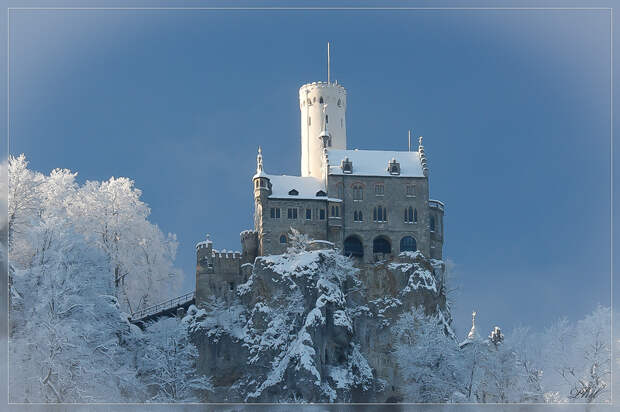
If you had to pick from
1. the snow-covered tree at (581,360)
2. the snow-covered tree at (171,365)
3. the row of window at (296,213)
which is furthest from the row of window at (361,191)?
the snow-covered tree at (581,360)

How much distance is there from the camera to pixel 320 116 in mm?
143500

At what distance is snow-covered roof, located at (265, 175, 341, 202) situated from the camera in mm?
128750

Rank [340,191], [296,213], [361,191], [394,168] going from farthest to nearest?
[394,168] → [361,191] → [340,191] → [296,213]

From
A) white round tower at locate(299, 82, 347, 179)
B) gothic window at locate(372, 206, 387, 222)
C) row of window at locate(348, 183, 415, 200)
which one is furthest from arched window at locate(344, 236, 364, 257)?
white round tower at locate(299, 82, 347, 179)

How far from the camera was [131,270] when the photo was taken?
126 metres

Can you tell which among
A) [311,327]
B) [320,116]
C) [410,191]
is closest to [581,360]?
[311,327]

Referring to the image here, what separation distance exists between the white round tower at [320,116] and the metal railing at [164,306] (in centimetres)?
2294

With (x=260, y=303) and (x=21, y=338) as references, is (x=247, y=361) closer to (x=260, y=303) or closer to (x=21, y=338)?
(x=260, y=303)

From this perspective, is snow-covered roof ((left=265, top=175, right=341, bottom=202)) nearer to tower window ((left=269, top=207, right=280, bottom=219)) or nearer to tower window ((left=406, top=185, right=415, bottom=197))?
tower window ((left=269, top=207, right=280, bottom=219))

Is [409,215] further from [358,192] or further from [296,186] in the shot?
[296,186]

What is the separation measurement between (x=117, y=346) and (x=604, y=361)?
41500mm

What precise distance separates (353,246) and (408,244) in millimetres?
5843

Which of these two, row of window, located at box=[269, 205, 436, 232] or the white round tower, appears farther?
the white round tower

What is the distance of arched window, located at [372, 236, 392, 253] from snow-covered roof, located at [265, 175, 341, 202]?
5912 millimetres
